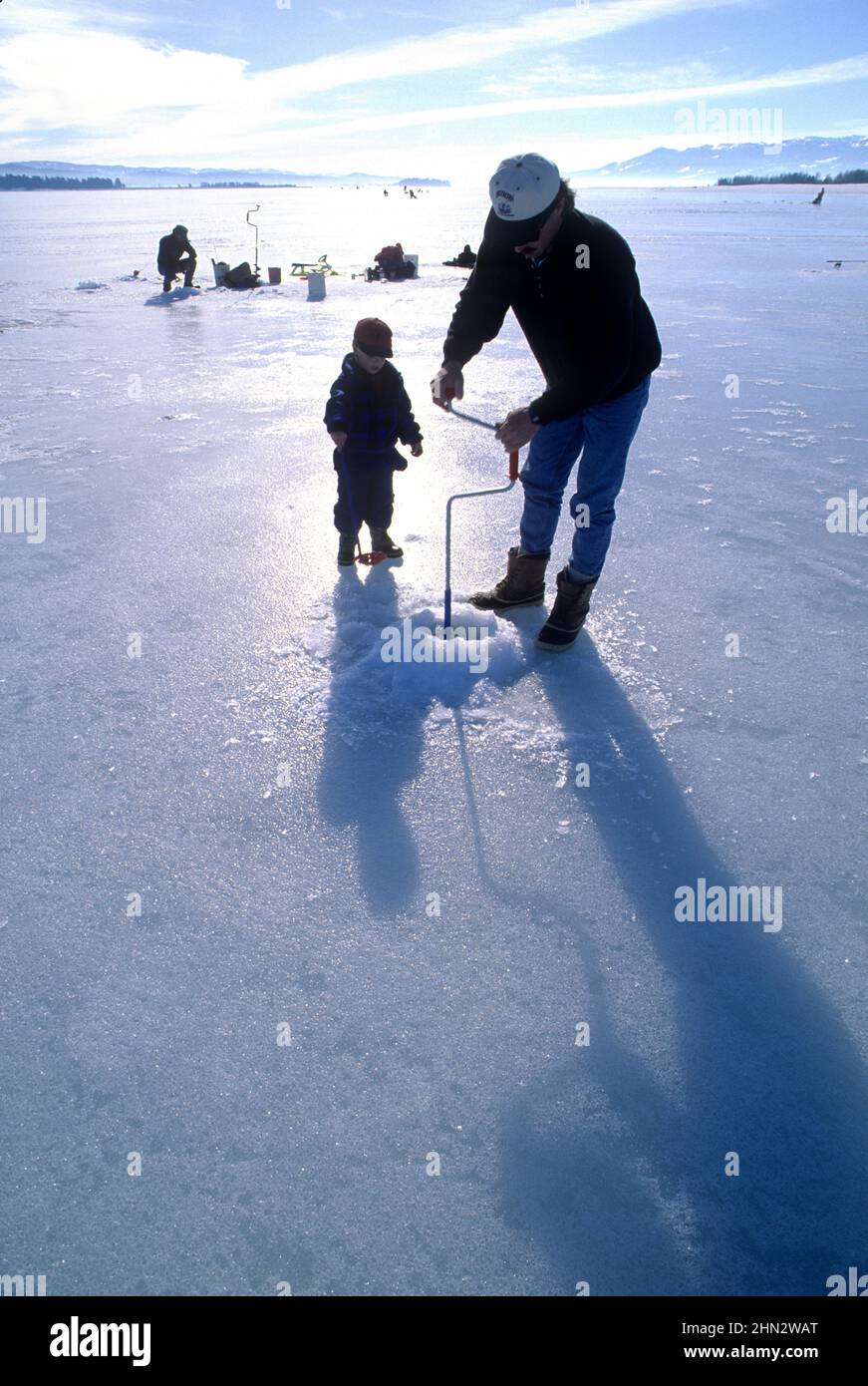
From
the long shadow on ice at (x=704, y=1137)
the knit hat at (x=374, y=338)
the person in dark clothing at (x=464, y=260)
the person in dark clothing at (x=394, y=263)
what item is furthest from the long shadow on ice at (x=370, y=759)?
the person in dark clothing at (x=464, y=260)

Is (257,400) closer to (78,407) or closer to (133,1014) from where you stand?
(78,407)

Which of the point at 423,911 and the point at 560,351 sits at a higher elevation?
the point at 560,351

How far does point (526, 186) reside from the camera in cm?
223

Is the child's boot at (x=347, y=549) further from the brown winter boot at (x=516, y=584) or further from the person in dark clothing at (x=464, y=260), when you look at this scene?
the person in dark clothing at (x=464, y=260)

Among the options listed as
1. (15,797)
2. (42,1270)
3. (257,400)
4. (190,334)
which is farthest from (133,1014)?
(190,334)

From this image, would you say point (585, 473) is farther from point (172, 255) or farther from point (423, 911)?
point (172, 255)

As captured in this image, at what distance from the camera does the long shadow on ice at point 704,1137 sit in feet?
4.33

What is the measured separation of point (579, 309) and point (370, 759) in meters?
1.59

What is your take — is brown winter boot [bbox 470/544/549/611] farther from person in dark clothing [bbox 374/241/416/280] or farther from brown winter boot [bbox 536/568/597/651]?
person in dark clothing [bbox 374/241/416/280]

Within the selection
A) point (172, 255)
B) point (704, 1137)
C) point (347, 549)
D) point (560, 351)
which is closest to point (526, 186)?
point (560, 351)

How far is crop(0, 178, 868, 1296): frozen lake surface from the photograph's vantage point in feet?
4.47

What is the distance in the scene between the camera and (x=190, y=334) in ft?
31.6
